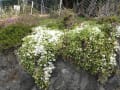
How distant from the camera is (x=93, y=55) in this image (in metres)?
6.12

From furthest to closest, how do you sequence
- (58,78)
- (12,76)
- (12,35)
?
(12,35) → (12,76) → (58,78)

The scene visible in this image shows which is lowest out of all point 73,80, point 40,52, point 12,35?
point 73,80

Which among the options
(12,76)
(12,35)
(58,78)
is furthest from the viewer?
(12,35)

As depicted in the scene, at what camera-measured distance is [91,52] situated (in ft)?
20.1

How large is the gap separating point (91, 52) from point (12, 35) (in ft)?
4.88

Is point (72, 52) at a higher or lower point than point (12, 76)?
higher

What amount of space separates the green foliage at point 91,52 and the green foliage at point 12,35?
0.83 m

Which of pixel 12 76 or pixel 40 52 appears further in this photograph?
pixel 12 76

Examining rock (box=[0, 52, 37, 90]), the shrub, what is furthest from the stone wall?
the shrub

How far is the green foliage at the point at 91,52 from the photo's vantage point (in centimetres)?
611

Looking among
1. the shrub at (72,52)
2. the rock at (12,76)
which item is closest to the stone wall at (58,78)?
the rock at (12,76)

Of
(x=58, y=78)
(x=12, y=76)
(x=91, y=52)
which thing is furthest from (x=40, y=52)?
(x=91, y=52)

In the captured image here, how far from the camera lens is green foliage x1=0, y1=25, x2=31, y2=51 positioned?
6.36 meters

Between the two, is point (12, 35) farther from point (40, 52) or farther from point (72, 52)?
point (72, 52)
